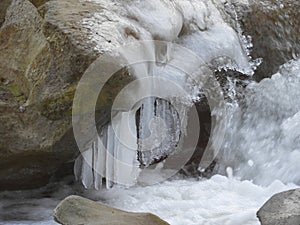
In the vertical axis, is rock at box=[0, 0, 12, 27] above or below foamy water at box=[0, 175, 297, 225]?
above

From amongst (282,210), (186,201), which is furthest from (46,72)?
(282,210)

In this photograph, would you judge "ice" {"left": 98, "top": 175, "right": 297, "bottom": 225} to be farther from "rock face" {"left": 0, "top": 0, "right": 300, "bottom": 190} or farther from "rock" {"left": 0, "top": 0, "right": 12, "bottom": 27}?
"rock" {"left": 0, "top": 0, "right": 12, "bottom": 27}

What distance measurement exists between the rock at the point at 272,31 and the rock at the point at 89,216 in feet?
8.97

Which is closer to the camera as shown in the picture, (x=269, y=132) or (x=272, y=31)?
(x=269, y=132)

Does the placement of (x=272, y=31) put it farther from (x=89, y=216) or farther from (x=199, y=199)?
(x=89, y=216)

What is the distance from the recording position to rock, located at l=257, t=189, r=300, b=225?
10.4ft

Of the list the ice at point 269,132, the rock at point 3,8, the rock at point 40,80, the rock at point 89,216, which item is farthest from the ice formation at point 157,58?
the rock at point 89,216

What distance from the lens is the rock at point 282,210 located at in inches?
125

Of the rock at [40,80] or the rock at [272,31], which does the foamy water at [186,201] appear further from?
the rock at [272,31]

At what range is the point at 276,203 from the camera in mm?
3355

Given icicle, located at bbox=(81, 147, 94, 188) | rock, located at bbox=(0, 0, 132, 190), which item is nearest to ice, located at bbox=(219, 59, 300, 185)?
icicle, located at bbox=(81, 147, 94, 188)

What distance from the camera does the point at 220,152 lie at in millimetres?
5285

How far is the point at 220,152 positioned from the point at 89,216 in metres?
2.24

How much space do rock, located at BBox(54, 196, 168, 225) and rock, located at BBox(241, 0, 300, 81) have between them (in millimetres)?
2733
